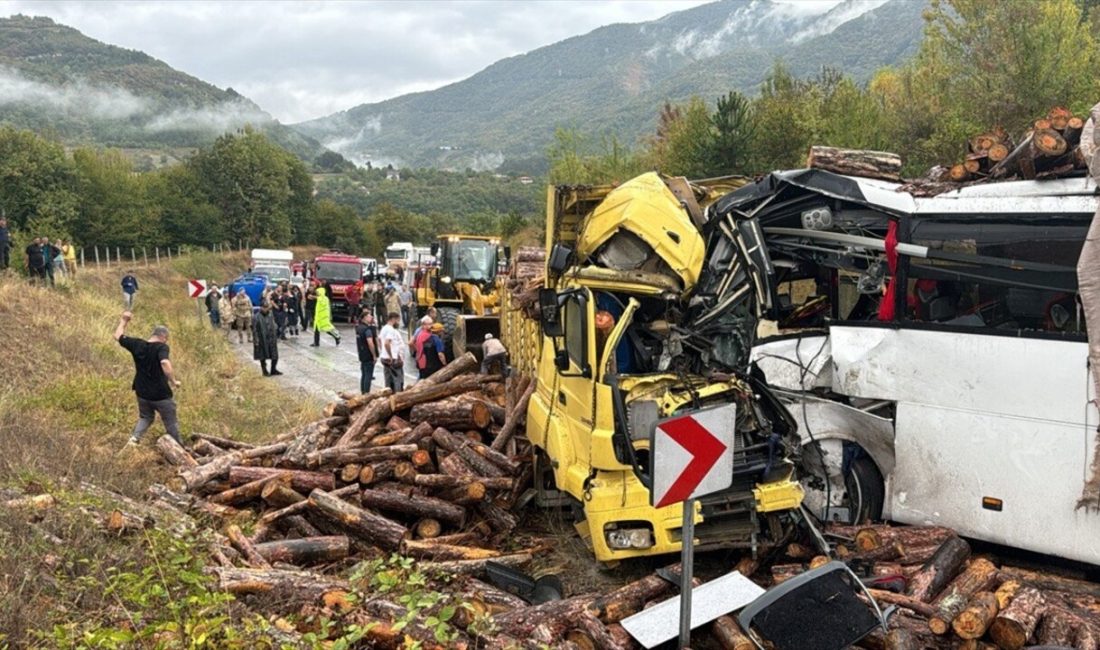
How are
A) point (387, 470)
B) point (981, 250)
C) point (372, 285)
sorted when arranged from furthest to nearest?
point (372, 285) → point (387, 470) → point (981, 250)

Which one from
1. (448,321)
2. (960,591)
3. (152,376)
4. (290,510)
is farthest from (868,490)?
(448,321)

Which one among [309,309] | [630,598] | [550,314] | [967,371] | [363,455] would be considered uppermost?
[550,314]

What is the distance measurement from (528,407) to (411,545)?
1860 mm

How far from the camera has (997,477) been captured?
5848mm

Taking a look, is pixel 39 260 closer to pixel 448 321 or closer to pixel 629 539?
pixel 448 321

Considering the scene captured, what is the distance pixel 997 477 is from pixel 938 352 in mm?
1016

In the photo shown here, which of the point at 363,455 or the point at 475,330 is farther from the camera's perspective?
the point at 475,330

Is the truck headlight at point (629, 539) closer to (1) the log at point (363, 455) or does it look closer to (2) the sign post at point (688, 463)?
(2) the sign post at point (688, 463)

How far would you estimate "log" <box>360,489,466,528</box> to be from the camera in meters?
7.40

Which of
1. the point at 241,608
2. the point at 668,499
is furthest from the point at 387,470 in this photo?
the point at 668,499

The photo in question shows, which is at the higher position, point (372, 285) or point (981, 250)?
point (981, 250)

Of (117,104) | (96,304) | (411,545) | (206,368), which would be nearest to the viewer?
(411,545)

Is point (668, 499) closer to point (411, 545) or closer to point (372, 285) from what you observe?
point (411, 545)

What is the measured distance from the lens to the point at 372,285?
30.0 meters
